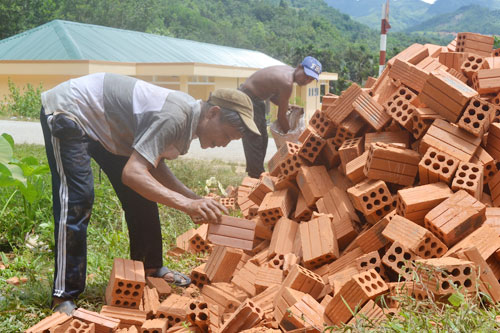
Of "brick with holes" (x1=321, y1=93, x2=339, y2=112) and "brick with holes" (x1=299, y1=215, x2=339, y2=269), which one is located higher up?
"brick with holes" (x1=321, y1=93, x2=339, y2=112)

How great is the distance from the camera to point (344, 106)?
13.8 ft

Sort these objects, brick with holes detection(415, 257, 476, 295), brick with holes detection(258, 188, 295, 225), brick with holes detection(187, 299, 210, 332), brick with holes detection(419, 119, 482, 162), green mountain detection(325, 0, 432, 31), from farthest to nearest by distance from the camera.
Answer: green mountain detection(325, 0, 432, 31), brick with holes detection(258, 188, 295, 225), brick with holes detection(419, 119, 482, 162), brick with holes detection(187, 299, 210, 332), brick with holes detection(415, 257, 476, 295)

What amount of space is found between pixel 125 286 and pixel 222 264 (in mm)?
824

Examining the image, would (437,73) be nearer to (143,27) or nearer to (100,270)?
(100,270)

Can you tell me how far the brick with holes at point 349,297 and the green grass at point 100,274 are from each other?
0.16m

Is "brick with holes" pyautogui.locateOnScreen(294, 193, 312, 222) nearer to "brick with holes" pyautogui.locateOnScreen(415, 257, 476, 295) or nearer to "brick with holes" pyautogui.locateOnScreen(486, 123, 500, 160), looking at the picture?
"brick with holes" pyautogui.locateOnScreen(486, 123, 500, 160)

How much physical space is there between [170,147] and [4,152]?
7.23 feet

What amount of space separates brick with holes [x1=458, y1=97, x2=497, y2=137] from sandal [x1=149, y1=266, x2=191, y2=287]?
89.1 inches

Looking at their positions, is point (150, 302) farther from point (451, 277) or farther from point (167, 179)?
point (451, 277)

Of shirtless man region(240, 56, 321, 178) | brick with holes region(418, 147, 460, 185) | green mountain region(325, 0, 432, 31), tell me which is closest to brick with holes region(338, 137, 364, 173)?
brick with holes region(418, 147, 460, 185)

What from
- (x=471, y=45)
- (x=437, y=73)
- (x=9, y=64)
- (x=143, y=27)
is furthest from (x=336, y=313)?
(x=143, y=27)

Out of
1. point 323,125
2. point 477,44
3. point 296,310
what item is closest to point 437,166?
point 323,125

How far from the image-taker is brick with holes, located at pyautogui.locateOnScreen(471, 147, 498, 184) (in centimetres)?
354

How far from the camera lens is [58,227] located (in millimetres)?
3014
